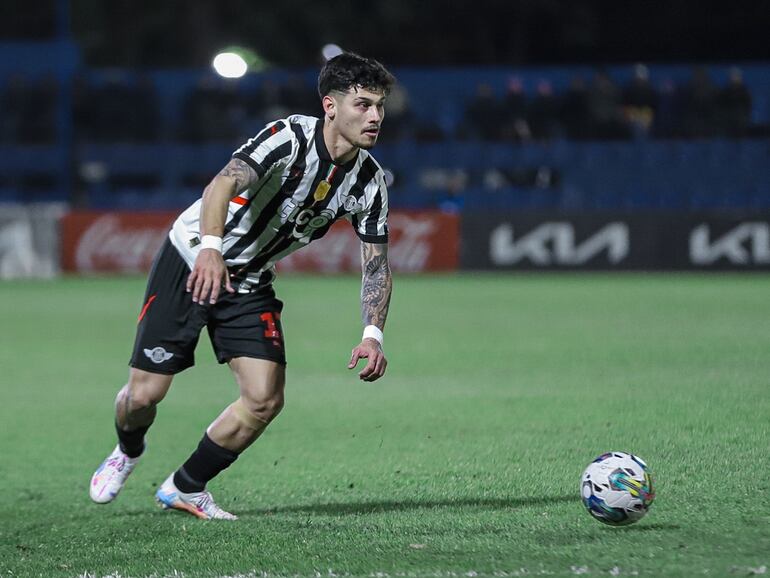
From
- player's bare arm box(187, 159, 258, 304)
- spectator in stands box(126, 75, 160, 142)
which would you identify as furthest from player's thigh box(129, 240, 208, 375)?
spectator in stands box(126, 75, 160, 142)

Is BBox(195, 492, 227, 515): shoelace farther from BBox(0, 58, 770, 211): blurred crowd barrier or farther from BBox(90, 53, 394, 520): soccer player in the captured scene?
BBox(0, 58, 770, 211): blurred crowd barrier

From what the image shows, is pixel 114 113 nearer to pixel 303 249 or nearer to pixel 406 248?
pixel 303 249

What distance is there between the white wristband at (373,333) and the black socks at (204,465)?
882 mm

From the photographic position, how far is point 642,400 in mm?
9328

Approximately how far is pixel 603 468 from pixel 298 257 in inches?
812

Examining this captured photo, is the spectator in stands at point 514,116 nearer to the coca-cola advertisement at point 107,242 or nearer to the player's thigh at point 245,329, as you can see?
the coca-cola advertisement at point 107,242

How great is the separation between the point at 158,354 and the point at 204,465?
1.88ft

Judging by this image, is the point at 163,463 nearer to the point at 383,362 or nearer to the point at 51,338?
the point at 383,362

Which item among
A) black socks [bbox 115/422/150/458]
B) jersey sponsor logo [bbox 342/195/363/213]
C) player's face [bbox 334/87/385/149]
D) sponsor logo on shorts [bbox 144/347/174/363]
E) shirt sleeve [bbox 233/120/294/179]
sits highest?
player's face [bbox 334/87/385/149]

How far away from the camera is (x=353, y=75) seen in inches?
228

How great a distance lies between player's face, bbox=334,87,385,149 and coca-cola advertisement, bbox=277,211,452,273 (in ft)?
64.2

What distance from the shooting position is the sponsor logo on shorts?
6.15 metres

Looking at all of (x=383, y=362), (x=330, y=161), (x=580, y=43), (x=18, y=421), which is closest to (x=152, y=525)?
(x=383, y=362)

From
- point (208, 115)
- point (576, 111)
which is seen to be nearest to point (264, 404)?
point (576, 111)
